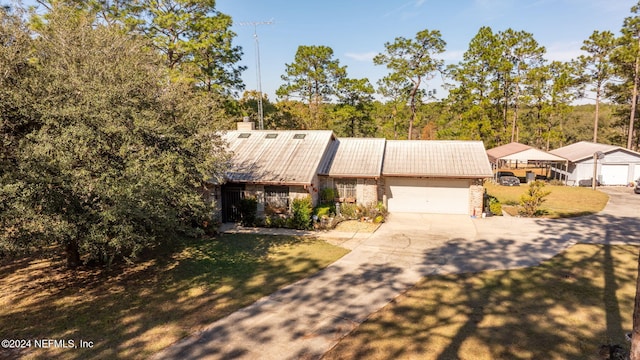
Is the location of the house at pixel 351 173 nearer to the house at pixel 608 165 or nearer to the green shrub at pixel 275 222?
the green shrub at pixel 275 222

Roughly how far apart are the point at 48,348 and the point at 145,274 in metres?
4.72

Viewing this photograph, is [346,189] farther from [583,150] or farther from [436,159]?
[583,150]

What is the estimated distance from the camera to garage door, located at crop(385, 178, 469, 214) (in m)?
22.0

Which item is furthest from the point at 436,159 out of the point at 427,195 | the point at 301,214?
the point at 301,214

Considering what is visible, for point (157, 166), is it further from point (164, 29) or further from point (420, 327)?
point (164, 29)

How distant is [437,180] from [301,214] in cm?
939

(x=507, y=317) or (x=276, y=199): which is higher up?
(x=276, y=199)

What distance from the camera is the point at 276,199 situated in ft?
65.9

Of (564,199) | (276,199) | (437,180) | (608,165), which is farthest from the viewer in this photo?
(608,165)

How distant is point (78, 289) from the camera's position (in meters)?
11.9

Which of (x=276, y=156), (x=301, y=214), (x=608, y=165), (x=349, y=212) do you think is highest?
(x=276, y=156)

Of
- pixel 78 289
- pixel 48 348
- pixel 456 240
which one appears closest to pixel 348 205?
pixel 456 240

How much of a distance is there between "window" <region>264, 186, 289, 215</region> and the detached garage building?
260 inches

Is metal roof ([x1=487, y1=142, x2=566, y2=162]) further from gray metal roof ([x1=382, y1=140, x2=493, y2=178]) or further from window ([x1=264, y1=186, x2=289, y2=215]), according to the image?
window ([x1=264, y1=186, x2=289, y2=215])
